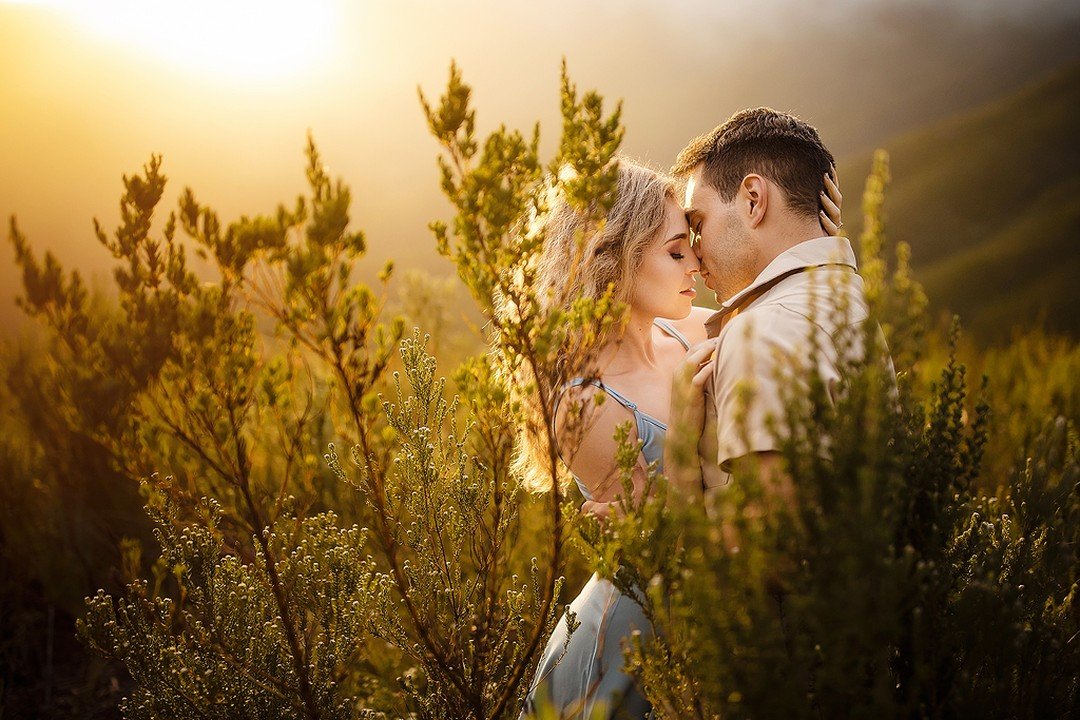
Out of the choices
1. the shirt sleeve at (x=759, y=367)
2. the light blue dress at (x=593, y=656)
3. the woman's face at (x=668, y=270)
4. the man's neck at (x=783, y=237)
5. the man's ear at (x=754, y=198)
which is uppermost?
the woman's face at (x=668, y=270)

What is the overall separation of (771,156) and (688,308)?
2.74 feet

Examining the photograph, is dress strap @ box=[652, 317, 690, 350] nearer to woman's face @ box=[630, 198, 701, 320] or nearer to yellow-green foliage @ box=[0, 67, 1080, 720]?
woman's face @ box=[630, 198, 701, 320]

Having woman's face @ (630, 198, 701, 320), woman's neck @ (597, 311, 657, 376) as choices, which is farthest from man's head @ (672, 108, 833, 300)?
woman's neck @ (597, 311, 657, 376)

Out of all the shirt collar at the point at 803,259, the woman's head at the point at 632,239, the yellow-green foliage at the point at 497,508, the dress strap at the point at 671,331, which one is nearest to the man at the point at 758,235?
the shirt collar at the point at 803,259

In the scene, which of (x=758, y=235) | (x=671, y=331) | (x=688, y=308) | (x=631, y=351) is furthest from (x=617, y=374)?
(x=758, y=235)

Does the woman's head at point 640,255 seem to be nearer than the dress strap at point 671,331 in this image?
Yes

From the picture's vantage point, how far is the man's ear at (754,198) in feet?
8.23

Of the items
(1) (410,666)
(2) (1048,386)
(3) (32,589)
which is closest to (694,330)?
(1) (410,666)

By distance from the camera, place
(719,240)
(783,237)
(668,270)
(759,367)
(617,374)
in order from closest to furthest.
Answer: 1. (759,367)
2. (783,237)
3. (719,240)
4. (668,270)
5. (617,374)

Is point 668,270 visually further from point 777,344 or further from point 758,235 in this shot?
point 777,344

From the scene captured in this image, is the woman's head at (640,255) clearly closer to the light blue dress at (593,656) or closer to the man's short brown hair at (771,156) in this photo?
the man's short brown hair at (771,156)

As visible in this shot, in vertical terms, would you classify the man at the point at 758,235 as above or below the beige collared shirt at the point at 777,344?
above

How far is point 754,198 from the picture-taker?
2.53 meters

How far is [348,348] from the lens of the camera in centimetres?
181
